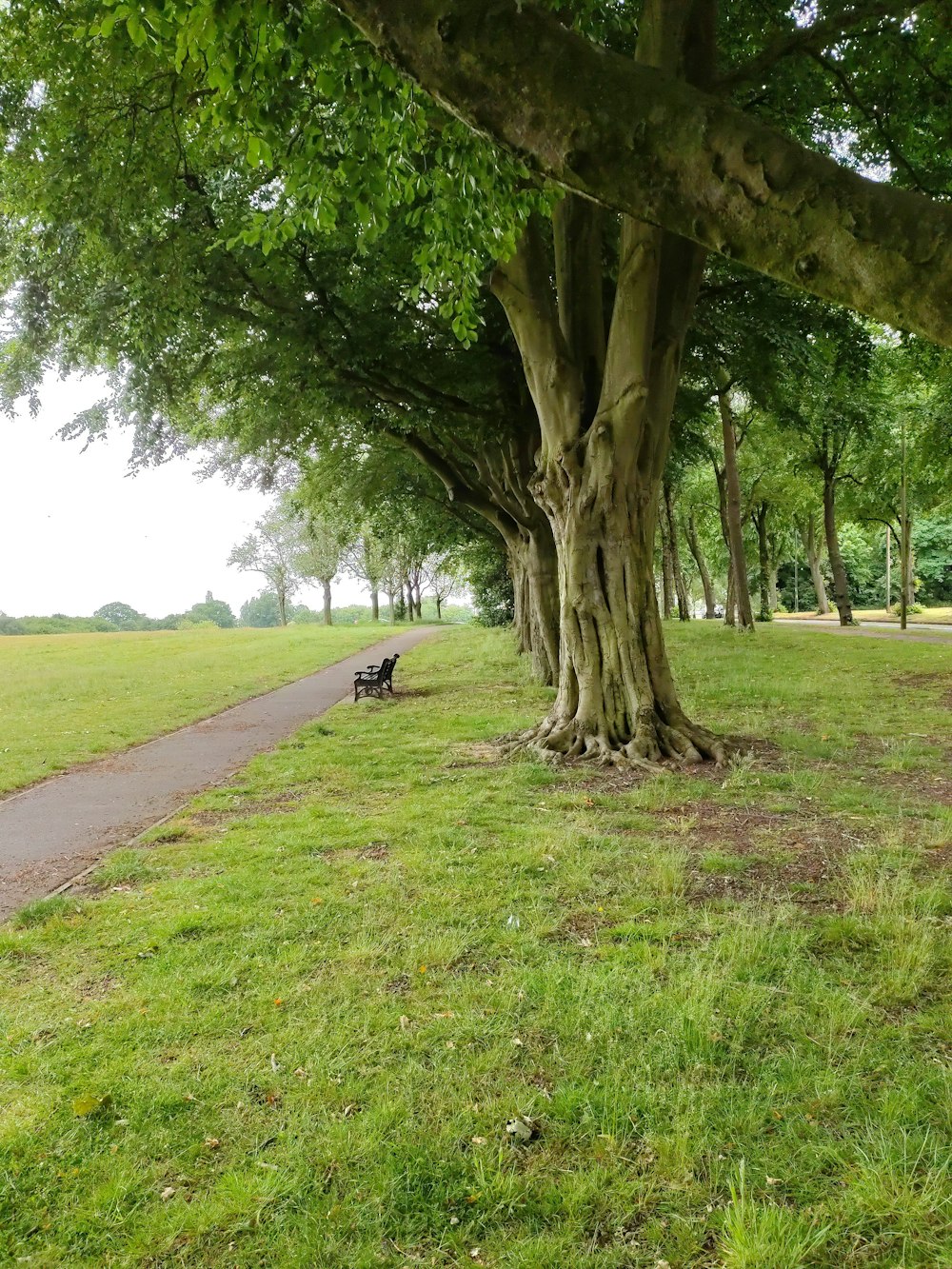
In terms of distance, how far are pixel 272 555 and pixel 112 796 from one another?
2523 inches

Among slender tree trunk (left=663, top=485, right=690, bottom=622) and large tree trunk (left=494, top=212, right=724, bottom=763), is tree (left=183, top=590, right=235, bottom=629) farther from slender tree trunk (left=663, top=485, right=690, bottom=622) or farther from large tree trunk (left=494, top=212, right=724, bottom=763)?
large tree trunk (left=494, top=212, right=724, bottom=763)

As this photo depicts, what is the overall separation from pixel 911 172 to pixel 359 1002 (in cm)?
1027

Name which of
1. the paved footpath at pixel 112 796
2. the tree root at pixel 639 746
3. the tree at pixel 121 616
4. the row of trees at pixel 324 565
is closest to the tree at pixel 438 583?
the row of trees at pixel 324 565

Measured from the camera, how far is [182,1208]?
2.66m

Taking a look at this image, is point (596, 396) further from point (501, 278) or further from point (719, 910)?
point (719, 910)

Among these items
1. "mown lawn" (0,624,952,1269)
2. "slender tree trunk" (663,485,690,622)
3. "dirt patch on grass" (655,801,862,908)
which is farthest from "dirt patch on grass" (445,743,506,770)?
"slender tree trunk" (663,485,690,622)

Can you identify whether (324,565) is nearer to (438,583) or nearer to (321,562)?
(321,562)

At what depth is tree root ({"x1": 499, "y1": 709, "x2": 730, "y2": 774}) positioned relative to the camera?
359 inches

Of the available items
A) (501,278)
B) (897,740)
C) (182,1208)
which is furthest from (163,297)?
(897,740)

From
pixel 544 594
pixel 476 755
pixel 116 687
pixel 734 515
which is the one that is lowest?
pixel 476 755

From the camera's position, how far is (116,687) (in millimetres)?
20781

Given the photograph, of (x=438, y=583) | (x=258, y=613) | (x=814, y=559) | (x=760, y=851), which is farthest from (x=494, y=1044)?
(x=258, y=613)

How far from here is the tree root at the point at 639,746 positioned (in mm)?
9117

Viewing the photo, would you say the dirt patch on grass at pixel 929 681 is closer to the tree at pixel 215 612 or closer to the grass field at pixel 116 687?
the grass field at pixel 116 687
